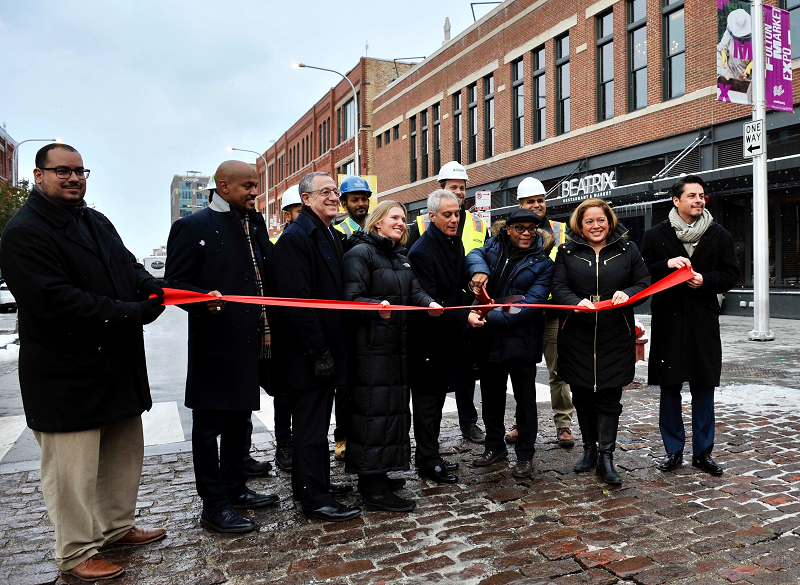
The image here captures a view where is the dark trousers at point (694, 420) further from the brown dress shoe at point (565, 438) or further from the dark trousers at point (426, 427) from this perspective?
the dark trousers at point (426, 427)

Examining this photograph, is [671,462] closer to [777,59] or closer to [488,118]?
[777,59]

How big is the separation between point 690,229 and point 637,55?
16.1 m

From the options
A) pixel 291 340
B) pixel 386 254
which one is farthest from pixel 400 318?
pixel 291 340

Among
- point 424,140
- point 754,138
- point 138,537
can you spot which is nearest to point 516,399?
point 138,537

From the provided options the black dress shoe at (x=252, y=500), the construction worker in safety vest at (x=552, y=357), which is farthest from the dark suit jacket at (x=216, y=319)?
the construction worker in safety vest at (x=552, y=357)

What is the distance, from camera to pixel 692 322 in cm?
475

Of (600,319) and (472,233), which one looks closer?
(600,319)

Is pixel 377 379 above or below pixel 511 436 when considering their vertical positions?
above

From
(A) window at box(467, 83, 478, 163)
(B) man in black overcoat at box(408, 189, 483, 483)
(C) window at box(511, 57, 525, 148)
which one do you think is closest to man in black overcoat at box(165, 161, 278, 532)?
(B) man in black overcoat at box(408, 189, 483, 483)

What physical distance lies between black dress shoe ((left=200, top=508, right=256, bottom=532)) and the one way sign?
41.1 ft

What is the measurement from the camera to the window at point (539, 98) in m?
22.9

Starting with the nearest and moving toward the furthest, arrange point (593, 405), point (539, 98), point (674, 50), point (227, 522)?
1. point (227, 522)
2. point (593, 405)
3. point (674, 50)
4. point (539, 98)

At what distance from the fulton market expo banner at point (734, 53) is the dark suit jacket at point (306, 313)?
37.6 ft

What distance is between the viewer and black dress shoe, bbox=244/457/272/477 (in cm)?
491
